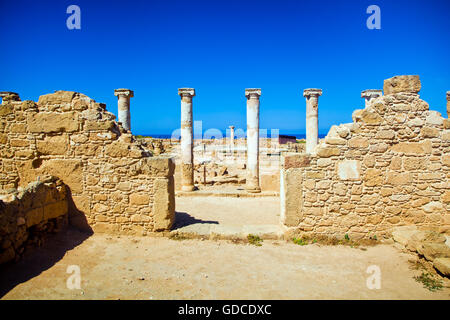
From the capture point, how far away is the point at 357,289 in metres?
4.34

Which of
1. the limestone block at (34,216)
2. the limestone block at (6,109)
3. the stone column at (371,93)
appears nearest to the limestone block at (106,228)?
the limestone block at (34,216)

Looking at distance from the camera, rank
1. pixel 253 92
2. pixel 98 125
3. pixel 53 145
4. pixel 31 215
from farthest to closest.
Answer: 1. pixel 253 92
2. pixel 53 145
3. pixel 98 125
4. pixel 31 215

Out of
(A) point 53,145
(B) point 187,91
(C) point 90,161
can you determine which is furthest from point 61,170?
(B) point 187,91

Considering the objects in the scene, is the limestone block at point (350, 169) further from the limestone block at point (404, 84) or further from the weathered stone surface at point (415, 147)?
the limestone block at point (404, 84)

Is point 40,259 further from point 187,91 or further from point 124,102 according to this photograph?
point 124,102

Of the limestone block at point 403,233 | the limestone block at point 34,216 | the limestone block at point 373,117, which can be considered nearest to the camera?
the limestone block at point 34,216

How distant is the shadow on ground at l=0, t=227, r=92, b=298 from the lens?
4.37 metres

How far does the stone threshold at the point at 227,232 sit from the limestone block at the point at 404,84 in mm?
4005

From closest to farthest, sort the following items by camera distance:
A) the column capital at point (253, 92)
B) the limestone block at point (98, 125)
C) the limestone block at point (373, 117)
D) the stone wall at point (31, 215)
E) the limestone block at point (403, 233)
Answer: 1. the stone wall at point (31, 215)
2. the limestone block at point (403, 233)
3. the limestone block at point (373, 117)
4. the limestone block at point (98, 125)
5. the column capital at point (253, 92)

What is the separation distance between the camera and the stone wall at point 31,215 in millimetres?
4660

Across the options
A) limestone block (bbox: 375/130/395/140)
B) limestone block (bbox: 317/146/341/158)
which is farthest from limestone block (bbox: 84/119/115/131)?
limestone block (bbox: 375/130/395/140)

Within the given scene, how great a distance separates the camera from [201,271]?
492 centimetres

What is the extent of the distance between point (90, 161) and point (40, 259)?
2.23m
